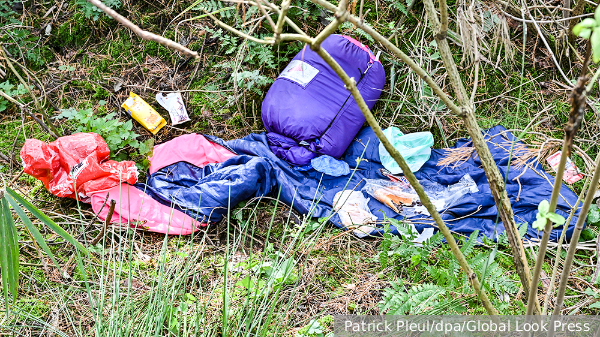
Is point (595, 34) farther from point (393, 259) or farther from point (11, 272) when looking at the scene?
point (393, 259)

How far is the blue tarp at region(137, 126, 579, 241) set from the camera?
8.21 feet

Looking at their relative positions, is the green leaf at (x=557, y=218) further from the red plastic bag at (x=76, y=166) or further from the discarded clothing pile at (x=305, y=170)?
the red plastic bag at (x=76, y=166)

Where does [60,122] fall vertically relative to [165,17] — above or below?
below

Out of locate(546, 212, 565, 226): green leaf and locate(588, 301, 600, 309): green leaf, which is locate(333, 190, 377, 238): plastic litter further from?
Result: locate(546, 212, 565, 226): green leaf

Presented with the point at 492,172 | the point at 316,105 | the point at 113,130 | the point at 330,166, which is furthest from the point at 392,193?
the point at 113,130

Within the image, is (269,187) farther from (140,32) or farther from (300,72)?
(140,32)

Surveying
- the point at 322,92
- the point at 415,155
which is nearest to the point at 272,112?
the point at 322,92

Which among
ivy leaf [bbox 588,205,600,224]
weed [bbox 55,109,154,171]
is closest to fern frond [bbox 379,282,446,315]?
ivy leaf [bbox 588,205,600,224]

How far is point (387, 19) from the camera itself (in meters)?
3.22

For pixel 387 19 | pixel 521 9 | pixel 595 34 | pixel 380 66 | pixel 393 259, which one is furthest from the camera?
pixel 387 19

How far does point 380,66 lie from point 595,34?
249cm

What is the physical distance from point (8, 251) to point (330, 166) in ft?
6.34

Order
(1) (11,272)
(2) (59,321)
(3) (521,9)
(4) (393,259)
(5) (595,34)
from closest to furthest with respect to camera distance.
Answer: (5) (595,34) < (1) (11,272) < (2) (59,321) < (4) (393,259) < (3) (521,9)

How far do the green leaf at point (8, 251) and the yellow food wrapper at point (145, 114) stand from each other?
1.72m
